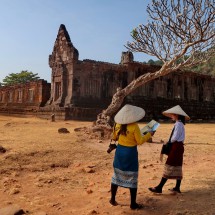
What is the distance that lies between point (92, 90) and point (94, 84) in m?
0.47

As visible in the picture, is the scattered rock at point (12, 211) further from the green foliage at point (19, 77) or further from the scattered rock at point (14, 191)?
the green foliage at point (19, 77)

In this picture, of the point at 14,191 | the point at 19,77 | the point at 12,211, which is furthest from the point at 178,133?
the point at 19,77

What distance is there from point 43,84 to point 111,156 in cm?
1773

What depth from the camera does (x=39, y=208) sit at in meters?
4.47

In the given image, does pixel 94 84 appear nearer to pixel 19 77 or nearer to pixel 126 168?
pixel 126 168

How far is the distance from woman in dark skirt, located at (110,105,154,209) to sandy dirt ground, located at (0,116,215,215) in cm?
32

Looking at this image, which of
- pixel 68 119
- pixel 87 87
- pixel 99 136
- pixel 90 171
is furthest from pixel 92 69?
pixel 90 171

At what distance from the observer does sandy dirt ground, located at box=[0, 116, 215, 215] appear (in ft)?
14.5

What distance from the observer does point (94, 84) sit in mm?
22281

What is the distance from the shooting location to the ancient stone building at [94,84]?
21250 millimetres

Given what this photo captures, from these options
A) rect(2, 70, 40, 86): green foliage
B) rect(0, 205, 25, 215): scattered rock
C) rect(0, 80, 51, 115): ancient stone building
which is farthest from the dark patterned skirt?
rect(2, 70, 40, 86): green foliage

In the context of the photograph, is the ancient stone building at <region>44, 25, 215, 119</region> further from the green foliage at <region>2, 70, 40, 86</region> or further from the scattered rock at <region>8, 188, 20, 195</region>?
the green foliage at <region>2, 70, 40, 86</region>

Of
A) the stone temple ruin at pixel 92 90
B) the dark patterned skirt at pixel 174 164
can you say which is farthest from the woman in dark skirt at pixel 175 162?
the stone temple ruin at pixel 92 90

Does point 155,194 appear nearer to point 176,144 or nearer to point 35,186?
point 176,144
